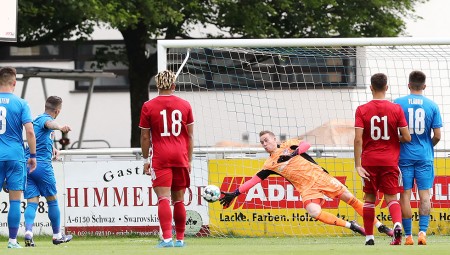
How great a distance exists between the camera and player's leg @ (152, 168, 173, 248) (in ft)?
44.9

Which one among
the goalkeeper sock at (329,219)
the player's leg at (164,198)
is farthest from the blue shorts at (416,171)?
the player's leg at (164,198)

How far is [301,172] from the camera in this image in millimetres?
16062

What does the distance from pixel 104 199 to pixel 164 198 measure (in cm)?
493

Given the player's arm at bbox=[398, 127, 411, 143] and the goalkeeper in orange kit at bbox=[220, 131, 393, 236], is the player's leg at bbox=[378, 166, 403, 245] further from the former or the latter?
the goalkeeper in orange kit at bbox=[220, 131, 393, 236]

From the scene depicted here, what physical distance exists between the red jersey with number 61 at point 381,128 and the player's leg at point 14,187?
343 centimetres

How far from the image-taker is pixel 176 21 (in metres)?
27.2

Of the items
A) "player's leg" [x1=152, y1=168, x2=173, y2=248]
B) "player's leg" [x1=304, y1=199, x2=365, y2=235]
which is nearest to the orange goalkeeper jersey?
"player's leg" [x1=304, y1=199, x2=365, y2=235]

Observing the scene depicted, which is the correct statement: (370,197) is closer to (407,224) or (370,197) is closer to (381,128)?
(407,224)

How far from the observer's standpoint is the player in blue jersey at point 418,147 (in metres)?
14.5

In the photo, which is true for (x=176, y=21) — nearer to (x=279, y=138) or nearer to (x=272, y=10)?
(x=272, y=10)

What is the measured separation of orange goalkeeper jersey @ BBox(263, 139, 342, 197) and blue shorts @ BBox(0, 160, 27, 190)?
3.23 meters

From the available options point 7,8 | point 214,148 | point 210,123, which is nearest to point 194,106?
point 210,123

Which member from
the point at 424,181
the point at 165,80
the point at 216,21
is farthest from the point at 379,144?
the point at 216,21

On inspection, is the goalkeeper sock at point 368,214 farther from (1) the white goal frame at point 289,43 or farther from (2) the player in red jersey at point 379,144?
(1) the white goal frame at point 289,43
